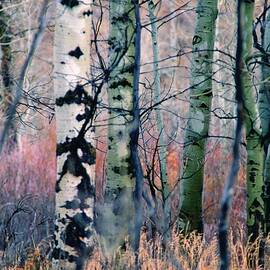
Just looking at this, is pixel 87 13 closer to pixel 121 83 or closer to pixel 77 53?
pixel 77 53

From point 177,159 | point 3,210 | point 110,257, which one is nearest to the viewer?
point 110,257

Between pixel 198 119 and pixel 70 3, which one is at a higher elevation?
pixel 70 3

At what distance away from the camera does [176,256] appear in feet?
16.8

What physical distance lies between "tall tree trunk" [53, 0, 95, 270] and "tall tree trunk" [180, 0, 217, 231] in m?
2.19

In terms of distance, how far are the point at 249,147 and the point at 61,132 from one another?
5.90ft

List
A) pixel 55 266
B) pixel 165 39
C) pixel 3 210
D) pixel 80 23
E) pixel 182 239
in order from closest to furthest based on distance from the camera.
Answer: pixel 80 23, pixel 55 266, pixel 182 239, pixel 3 210, pixel 165 39

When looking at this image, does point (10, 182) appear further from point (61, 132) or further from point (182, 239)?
point (61, 132)

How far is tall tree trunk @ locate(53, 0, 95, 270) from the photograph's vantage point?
4.21 m

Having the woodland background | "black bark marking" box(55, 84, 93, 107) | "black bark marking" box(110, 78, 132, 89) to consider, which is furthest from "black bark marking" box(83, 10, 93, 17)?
"black bark marking" box(110, 78, 132, 89)

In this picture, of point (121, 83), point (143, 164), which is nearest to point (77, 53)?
point (121, 83)

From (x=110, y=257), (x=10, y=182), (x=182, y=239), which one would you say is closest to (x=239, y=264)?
(x=182, y=239)

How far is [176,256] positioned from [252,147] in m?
1.09

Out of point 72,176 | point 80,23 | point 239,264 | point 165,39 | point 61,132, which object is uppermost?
point 165,39

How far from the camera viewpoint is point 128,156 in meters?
5.65
